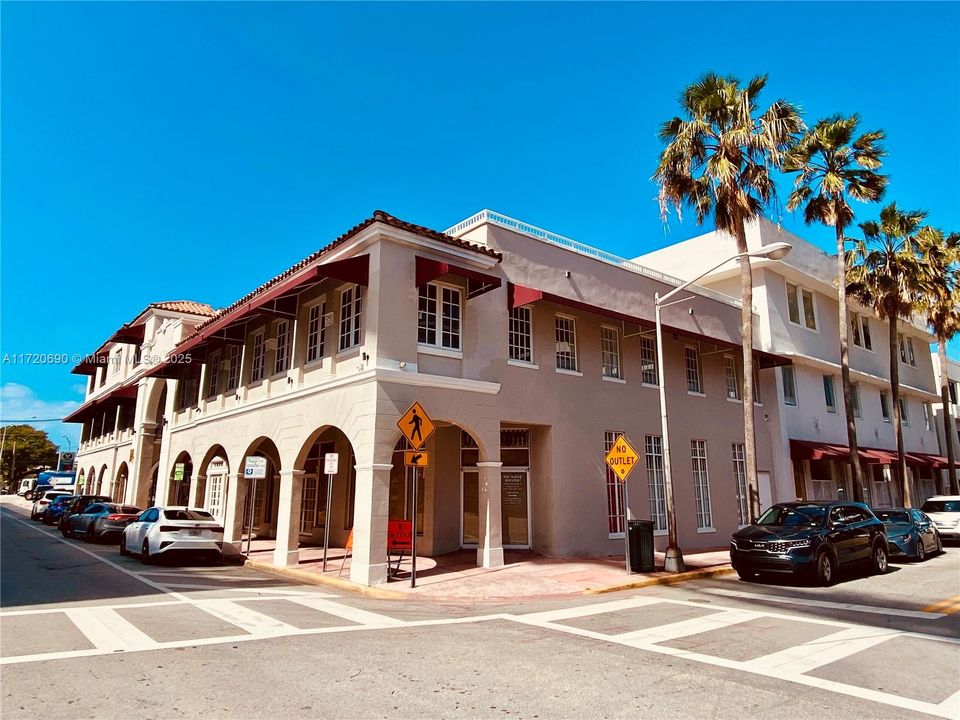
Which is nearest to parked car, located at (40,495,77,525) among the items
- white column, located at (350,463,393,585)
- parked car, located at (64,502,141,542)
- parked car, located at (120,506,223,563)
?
parked car, located at (64,502,141,542)

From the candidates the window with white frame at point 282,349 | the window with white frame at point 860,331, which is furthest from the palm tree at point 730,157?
the window with white frame at point 860,331

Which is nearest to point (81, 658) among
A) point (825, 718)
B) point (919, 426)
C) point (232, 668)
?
point (232, 668)

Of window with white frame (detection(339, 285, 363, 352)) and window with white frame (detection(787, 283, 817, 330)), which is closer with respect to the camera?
window with white frame (detection(339, 285, 363, 352))

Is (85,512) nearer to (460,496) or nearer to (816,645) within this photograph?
(460,496)

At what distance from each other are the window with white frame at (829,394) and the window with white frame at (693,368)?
9.97 m

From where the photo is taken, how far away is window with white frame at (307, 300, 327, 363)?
1650cm

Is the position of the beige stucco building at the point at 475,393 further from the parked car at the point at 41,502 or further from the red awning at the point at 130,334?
the parked car at the point at 41,502

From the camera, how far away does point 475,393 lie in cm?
1500

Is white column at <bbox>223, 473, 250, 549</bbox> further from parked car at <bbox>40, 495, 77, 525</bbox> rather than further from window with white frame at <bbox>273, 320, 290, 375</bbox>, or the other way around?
parked car at <bbox>40, 495, 77, 525</bbox>

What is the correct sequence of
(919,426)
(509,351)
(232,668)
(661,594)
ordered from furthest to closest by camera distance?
(919,426), (509,351), (661,594), (232,668)

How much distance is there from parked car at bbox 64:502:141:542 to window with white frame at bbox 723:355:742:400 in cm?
2224

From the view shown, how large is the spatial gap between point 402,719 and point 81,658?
12.1 ft

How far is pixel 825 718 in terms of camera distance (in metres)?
4.93

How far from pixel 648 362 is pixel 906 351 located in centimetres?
2601
